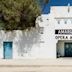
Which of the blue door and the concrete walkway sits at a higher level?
the blue door

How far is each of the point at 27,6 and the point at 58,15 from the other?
400cm

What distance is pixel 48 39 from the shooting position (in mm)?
35250

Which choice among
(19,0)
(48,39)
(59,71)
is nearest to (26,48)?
(48,39)

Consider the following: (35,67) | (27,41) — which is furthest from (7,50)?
(35,67)

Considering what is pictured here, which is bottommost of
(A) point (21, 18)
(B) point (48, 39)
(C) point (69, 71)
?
(C) point (69, 71)

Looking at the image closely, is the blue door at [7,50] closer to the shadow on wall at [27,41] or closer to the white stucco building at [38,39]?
the white stucco building at [38,39]

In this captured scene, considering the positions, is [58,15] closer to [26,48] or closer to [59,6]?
[59,6]

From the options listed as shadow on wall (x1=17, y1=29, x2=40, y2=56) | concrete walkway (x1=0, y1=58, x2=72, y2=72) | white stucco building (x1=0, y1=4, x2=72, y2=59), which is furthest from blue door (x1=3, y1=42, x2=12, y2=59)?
concrete walkway (x1=0, y1=58, x2=72, y2=72)

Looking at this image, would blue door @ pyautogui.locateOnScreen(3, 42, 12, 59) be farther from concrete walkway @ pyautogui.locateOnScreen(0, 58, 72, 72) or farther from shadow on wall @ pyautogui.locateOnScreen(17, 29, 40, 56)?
concrete walkway @ pyautogui.locateOnScreen(0, 58, 72, 72)

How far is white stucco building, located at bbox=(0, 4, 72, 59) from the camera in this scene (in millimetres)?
35156

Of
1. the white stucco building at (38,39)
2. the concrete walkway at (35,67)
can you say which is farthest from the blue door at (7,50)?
the concrete walkway at (35,67)

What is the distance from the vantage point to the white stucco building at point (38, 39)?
3516cm

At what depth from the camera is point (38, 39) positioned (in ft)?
116

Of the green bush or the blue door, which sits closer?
the green bush
